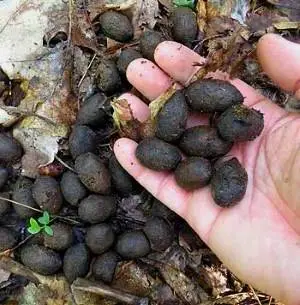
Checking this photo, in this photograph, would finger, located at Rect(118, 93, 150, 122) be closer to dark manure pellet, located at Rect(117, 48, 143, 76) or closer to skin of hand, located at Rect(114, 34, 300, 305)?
skin of hand, located at Rect(114, 34, 300, 305)

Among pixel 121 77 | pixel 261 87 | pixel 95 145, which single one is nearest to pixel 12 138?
pixel 95 145

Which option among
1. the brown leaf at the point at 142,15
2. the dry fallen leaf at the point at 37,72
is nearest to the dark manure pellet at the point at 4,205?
the dry fallen leaf at the point at 37,72

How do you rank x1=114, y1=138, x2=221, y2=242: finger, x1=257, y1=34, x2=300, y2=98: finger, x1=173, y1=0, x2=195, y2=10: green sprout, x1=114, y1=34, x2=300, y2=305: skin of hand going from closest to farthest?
x1=114, y1=34, x2=300, y2=305: skin of hand < x1=257, y1=34, x2=300, y2=98: finger < x1=114, y1=138, x2=221, y2=242: finger < x1=173, y1=0, x2=195, y2=10: green sprout

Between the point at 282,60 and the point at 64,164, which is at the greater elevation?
the point at 282,60

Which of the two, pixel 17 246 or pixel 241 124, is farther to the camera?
pixel 17 246

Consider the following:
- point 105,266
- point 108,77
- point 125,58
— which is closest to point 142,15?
point 125,58

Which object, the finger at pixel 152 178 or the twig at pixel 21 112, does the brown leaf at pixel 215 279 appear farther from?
the twig at pixel 21 112

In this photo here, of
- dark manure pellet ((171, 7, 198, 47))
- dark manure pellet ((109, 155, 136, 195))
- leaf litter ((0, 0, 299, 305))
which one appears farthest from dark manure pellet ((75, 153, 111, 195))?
dark manure pellet ((171, 7, 198, 47))

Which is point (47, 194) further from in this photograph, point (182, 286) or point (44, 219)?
point (182, 286)
